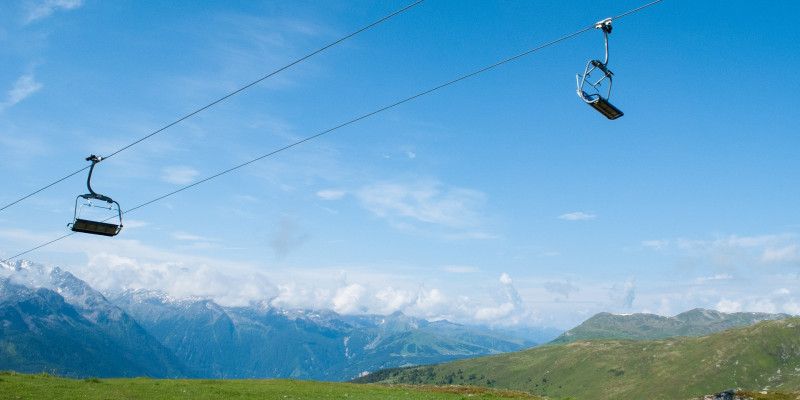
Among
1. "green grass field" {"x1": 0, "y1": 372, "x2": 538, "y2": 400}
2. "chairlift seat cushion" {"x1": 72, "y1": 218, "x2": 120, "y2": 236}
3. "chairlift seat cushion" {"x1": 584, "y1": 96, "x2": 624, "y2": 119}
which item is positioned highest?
"chairlift seat cushion" {"x1": 584, "y1": 96, "x2": 624, "y2": 119}

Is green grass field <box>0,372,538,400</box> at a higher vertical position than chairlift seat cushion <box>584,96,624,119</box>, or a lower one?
lower

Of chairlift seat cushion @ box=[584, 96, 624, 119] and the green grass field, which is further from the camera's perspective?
the green grass field

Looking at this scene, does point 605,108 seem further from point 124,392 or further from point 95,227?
point 124,392

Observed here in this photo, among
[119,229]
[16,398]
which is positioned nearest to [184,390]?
[16,398]

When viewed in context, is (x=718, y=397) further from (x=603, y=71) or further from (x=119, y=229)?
(x=119, y=229)

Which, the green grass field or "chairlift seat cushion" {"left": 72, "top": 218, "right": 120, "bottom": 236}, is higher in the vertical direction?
"chairlift seat cushion" {"left": 72, "top": 218, "right": 120, "bottom": 236}

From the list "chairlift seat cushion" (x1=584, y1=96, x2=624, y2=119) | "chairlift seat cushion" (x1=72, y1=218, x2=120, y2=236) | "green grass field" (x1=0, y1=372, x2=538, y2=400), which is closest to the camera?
"chairlift seat cushion" (x1=584, y1=96, x2=624, y2=119)

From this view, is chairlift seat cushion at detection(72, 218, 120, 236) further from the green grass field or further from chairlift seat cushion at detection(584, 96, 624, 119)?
chairlift seat cushion at detection(584, 96, 624, 119)

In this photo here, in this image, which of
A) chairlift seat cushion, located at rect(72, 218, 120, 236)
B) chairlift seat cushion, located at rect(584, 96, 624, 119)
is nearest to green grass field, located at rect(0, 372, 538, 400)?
chairlift seat cushion, located at rect(72, 218, 120, 236)

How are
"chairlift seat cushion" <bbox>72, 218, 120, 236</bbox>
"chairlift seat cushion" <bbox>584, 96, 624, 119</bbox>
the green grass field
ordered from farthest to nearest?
the green grass field
"chairlift seat cushion" <bbox>72, 218, 120, 236</bbox>
"chairlift seat cushion" <bbox>584, 96, 624, 119</bbox>

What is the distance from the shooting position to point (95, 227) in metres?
25.3

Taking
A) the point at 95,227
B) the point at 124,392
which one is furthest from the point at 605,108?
the point at 124,392

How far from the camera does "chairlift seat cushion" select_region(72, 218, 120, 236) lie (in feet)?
81.1

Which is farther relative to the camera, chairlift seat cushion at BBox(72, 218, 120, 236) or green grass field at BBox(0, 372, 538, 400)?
green grass field at BBox(0, 372, 538, 400)
